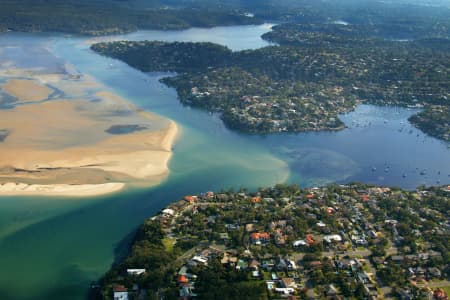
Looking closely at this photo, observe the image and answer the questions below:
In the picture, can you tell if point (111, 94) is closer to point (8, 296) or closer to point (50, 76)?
point (50, 76)

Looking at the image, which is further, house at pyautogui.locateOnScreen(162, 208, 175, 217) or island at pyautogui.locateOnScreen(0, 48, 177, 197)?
island at pyautogui.locateOnScreen(0, 48, 177, 197)

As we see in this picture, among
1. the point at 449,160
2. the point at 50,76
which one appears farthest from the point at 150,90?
the point at 449,160

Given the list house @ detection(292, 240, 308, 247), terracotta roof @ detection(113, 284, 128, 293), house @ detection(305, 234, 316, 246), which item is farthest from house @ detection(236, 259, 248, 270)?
terracotta roof @ detection(113, 284, 128, 293)

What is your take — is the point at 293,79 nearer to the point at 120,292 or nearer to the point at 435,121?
the point at 435,121

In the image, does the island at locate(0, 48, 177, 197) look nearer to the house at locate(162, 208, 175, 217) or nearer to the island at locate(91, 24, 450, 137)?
the house at locate(162, 208, 175, 217)

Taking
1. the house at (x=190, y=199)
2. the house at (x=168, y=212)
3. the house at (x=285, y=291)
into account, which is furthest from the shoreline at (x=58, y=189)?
the house at (x=285, y=291)

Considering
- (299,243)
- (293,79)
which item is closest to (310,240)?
(299,243)
